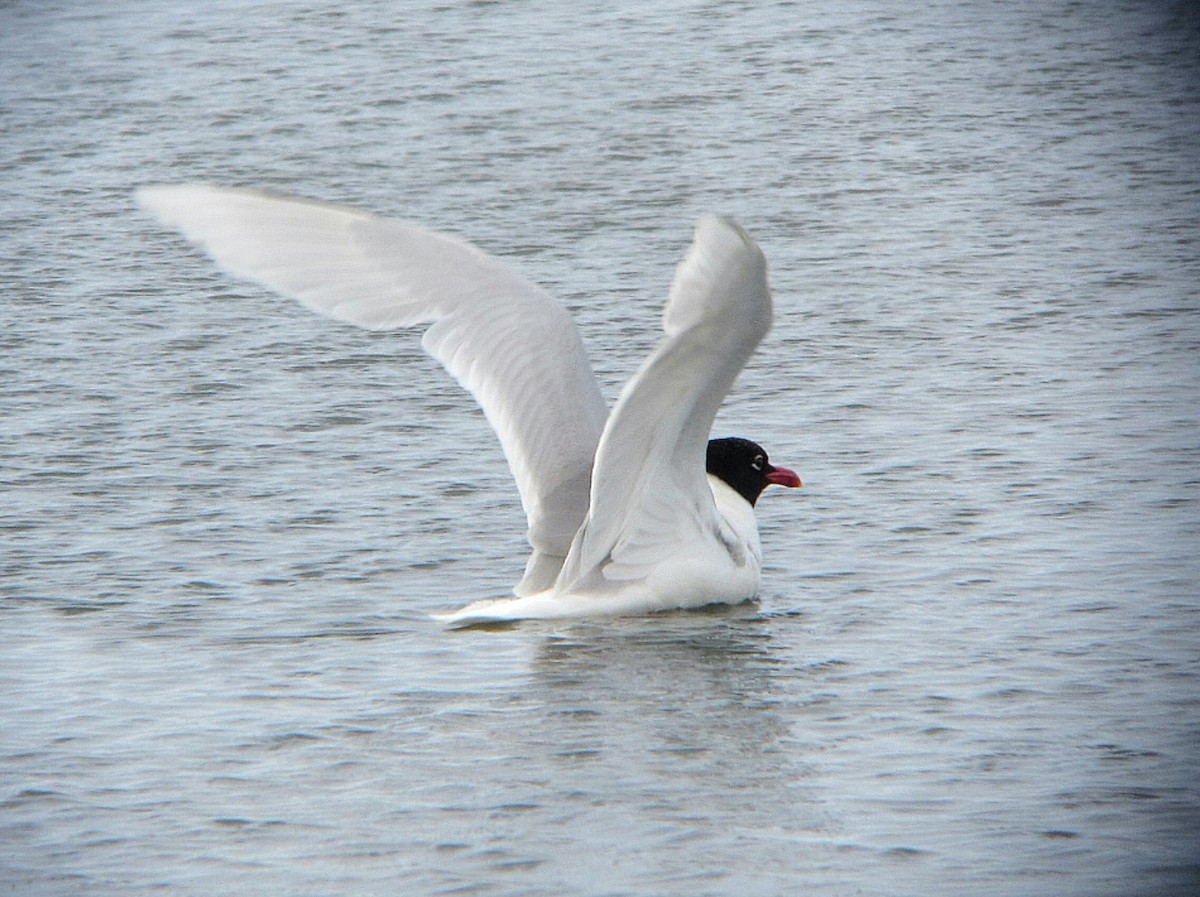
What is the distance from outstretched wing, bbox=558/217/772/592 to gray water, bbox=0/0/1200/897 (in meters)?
0.28

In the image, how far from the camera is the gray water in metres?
4.98

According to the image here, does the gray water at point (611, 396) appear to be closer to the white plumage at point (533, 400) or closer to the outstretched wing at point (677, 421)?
the white plumage at point (533, 400)

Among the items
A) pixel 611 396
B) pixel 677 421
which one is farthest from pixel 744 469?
pixel 611 396

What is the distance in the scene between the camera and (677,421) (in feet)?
19.6

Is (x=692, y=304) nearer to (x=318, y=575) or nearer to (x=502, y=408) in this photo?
(x=502, y=408)

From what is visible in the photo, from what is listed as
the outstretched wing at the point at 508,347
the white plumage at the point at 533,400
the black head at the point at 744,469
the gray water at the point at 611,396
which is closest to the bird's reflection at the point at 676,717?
the gray water at the point at 611,396

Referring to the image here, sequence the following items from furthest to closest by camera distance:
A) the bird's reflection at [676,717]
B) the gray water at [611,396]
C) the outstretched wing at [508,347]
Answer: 1. the outstretched wing at [508,347]
2. the bird's reflection at [676,717]
3. the gray water at [611,396]

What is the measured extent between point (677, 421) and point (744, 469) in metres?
1.49

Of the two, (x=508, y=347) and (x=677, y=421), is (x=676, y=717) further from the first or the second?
(x=508, y=347)

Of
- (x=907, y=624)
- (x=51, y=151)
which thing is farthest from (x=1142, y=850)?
(x=51, y=151)

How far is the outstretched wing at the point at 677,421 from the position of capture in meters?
5.15

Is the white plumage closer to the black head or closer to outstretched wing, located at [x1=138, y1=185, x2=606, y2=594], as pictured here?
outstretched wing, located at [x1=138, y1=185, x2=606, y2=594]

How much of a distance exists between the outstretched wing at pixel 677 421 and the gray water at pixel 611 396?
10.9 inches

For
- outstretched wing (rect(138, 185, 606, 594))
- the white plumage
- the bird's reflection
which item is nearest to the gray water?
the bird's reflection
